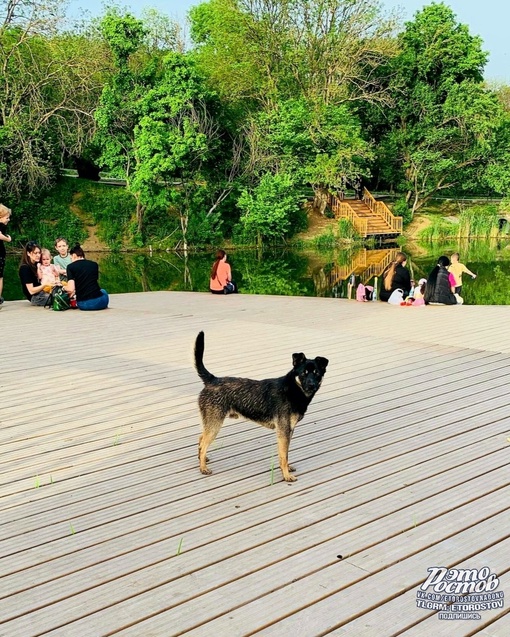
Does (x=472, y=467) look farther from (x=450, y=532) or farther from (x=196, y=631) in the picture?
(x=196, y=631)

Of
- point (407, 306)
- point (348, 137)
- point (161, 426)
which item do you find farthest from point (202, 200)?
point (161, 426)

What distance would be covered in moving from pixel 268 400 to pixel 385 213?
35.5 meters

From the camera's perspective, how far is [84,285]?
10.8 meters

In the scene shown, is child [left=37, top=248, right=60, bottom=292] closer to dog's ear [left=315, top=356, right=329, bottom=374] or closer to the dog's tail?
the dog's tail

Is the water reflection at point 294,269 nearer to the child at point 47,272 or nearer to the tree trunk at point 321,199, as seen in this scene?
the tree trunk at point 321,199

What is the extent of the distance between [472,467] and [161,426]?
7.31 ft

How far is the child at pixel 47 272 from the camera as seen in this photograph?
11.5m

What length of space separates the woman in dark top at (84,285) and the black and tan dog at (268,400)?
7275mm

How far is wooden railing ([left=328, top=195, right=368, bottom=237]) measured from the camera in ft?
117

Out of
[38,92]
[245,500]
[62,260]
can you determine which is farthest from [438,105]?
[245,500]

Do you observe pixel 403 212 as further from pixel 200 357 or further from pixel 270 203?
pixel 200 357

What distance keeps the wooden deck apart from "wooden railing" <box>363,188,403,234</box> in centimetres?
3110

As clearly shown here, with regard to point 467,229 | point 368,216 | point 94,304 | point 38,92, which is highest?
point 38,92

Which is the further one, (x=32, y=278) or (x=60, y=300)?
(x=32, y=278)
